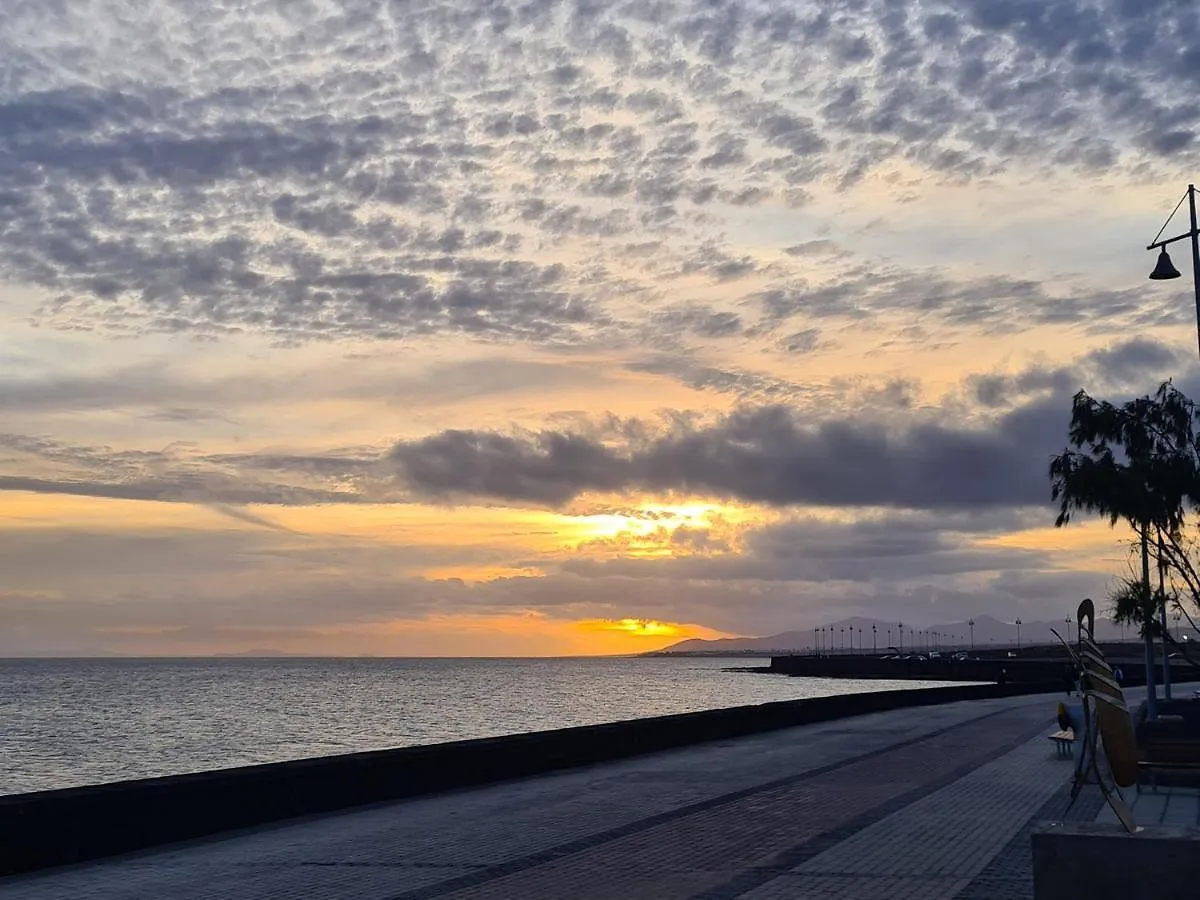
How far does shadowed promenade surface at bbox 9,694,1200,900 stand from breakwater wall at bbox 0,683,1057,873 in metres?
0.30

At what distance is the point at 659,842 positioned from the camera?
563 inches

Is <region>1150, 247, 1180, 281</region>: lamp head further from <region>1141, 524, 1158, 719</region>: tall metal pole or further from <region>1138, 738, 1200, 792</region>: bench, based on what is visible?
<region>1138, 738, 1200, 792</region>: bench

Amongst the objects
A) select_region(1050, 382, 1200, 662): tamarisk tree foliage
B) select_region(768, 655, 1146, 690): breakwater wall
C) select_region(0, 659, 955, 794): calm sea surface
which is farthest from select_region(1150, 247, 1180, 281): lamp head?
select_region(768, 655, 1146, 690): breakwater wall

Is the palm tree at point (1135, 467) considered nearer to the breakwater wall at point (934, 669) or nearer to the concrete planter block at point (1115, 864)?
the concrete planter block at point (1115, 864)

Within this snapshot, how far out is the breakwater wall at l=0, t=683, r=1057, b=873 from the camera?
1287 centimetres

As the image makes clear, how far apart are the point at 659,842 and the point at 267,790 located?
4.80 meters

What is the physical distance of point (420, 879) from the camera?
39.9 ft

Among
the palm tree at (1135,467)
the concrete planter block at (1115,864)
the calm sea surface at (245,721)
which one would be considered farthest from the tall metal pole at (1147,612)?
the calm sea surface at (245,721)

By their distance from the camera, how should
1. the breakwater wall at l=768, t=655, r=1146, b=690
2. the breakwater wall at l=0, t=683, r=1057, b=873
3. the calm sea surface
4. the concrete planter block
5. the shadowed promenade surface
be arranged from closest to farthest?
1. the concrete planter block
2. the shadowed promenade surface
3. the breakwater wall at l=0, t=683, r=1057, b=873
4. the calm sea surface
5. the breakwater wall at l=768, t=655, r=1146, b=690

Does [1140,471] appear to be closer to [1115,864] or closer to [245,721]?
[1115,864]

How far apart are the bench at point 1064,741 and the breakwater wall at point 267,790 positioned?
7123 mm

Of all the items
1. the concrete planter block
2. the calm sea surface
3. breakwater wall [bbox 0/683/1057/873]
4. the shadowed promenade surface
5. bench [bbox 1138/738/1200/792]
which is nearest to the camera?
the concrete planter block

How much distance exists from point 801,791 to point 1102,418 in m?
8.47

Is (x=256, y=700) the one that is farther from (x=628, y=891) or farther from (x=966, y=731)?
(x=628, y=891)
